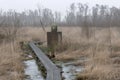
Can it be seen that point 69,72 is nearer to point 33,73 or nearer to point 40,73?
point 40,73

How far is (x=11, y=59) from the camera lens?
912 cm

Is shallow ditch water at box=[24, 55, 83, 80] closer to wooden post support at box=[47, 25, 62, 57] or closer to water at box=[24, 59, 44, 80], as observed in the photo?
water at box=[24, 59, 44, 80]

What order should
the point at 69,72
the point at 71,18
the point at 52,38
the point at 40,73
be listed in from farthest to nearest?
the point at 71,18
the point at 52,38
the point at 69,72
the point at 40,73

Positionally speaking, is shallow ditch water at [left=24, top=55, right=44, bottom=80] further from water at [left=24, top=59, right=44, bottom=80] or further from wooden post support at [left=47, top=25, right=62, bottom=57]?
wooden post support at [left=47, top=25, right=62, bottom=57]

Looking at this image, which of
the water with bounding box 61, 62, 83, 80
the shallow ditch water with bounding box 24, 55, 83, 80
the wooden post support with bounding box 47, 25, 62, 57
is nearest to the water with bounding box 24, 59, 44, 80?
the shallow ditch water with bounding box 24, 55, 83, 80

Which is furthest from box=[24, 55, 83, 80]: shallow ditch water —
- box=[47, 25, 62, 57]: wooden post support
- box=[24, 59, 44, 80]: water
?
box=[47, 25, 62, 57]: wooden post support

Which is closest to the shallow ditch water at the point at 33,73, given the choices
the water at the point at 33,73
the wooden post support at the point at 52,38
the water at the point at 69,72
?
the water at the point at 33,73

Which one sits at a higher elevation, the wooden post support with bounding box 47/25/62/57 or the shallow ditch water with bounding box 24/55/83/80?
the wooden post support with bounding box 47/25/62/57

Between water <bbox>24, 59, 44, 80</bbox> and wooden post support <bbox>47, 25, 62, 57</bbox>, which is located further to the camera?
wooden post support <bbox>47, 25, 62, 57</bbox>

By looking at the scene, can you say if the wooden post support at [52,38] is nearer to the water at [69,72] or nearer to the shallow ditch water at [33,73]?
Answer: the water at [69,72]

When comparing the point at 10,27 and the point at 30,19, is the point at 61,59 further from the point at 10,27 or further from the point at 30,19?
the point at 30,19

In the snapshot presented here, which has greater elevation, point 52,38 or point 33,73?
point 52,38

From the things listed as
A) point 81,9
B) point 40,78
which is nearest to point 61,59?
point 40,78

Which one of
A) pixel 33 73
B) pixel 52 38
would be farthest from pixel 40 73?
pixel 52 38
